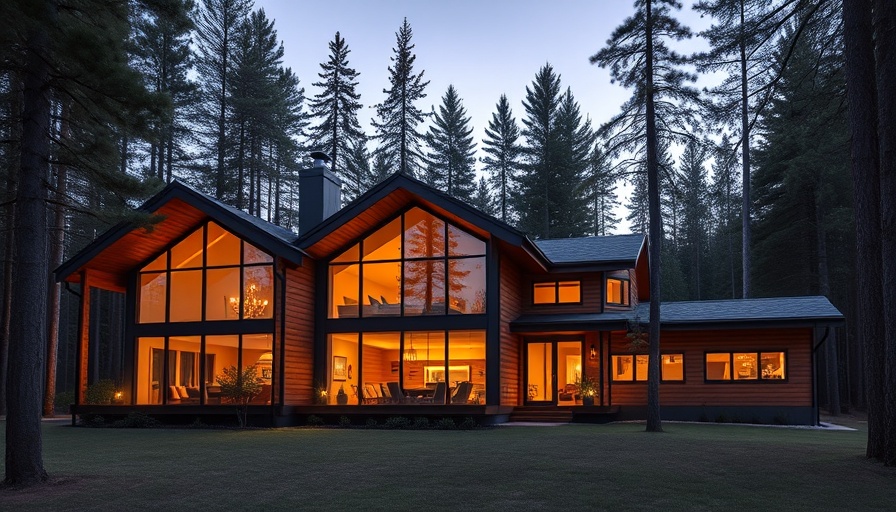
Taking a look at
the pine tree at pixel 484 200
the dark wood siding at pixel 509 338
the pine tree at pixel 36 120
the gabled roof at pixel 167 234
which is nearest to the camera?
the pine tree at pixel 36 120

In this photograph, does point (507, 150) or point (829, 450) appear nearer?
point (829, 450)

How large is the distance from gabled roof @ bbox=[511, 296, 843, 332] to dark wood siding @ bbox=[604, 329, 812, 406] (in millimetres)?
586

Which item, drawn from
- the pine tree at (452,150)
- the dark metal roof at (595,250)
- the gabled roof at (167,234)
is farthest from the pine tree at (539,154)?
the gabled roof at (167,234)

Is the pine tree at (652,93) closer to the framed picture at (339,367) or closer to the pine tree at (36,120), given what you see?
the framed picture at (339,367)

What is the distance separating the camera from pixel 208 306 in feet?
62.7

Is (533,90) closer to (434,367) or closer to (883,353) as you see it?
(434,367)

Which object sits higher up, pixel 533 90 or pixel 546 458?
pixel 533 90

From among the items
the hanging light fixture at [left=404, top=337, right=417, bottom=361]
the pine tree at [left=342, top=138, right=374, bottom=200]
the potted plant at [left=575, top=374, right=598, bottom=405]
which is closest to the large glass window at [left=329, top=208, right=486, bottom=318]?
the hanging light fixture at [left=404, top=337, right=417, bottom=361]

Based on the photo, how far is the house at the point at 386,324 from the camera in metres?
18.3

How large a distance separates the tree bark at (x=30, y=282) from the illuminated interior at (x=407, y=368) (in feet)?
33.9

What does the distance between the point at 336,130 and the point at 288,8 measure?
6.28 m

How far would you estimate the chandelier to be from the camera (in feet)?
61.5

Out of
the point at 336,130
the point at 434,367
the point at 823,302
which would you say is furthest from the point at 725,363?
the point at 336,130

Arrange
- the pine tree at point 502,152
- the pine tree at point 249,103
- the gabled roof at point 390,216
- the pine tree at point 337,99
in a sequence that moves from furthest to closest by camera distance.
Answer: the pine tree at point 502,152 → the pine tree at point 337,99 → the pine tree at point 249,103 → the gabled roof at point 390,216
